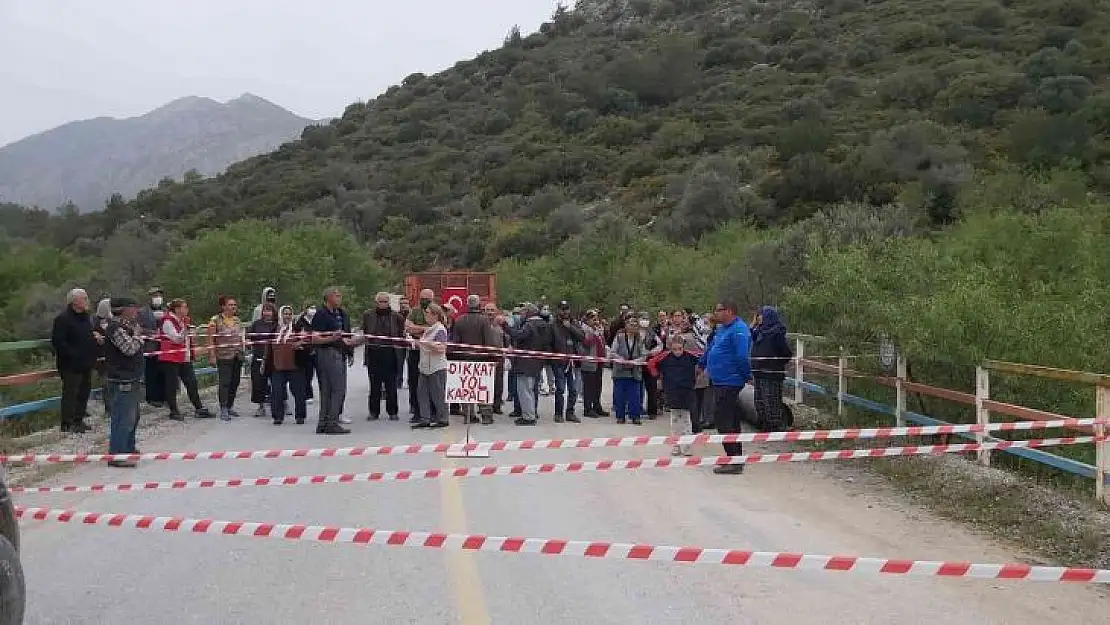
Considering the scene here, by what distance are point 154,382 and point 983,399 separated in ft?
41.9

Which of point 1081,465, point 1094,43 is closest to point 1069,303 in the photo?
point 1081,465

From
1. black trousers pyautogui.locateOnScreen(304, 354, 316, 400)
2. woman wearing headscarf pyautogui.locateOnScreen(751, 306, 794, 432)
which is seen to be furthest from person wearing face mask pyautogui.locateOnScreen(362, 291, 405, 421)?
woman wearing headscarf pyautogui.locateOnScreen(751, 306, 794, 432)

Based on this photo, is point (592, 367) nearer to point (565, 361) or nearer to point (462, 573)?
point (565, 361)

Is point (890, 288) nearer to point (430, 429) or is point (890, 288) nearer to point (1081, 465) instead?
point (1081, 465)

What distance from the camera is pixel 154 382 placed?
1656 centimetres

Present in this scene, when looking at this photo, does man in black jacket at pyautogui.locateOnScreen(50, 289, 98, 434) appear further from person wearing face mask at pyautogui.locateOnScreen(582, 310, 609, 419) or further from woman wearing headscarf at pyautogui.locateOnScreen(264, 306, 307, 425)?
person wearing face mask at pyautogui.locateOnScreen(582, 310, 609, 419)

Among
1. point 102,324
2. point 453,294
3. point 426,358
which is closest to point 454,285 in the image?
point 453,294

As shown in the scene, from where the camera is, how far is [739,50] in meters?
90.8

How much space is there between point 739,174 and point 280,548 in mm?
50514

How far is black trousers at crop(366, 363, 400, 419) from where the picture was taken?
52.6ft

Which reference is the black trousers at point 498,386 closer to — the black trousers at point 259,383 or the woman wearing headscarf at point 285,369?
the woman wearing headscarf at point 285,369

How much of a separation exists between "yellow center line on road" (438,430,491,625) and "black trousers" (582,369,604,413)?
7737mm

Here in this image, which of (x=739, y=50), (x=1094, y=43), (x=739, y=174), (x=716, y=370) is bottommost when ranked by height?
(x=716, y=370)

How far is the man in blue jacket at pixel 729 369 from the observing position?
11047mm
